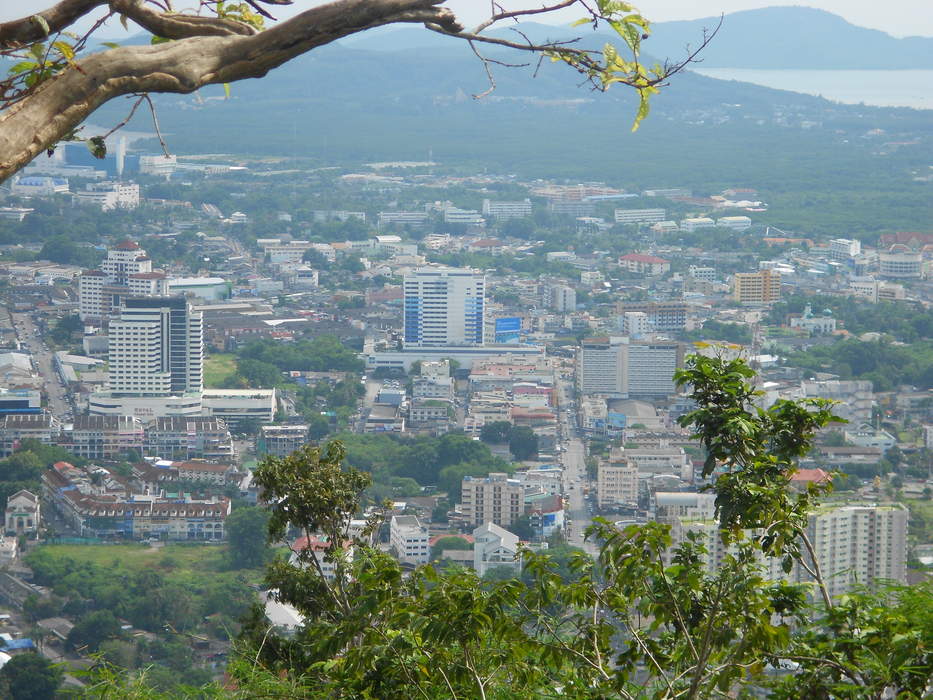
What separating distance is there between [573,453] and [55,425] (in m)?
4.40

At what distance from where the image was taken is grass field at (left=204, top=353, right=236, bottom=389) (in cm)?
1490

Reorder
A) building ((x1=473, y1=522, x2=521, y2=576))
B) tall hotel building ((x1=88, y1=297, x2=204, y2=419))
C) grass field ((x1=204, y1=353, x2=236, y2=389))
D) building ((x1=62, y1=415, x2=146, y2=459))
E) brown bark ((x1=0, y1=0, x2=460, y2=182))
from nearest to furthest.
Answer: brown bark ((x1=0, y1=0, x2=460, y2=182)), building ((x1=473, y1=522, x2=521, y2=576)), building ((x1=62, y1=415, x2=146, y2=459)), tall hotel building ((x1=88, y1=297, x2=204, y2=419)), grass field ((x1=204, y1=353, x2=236, y2=389))

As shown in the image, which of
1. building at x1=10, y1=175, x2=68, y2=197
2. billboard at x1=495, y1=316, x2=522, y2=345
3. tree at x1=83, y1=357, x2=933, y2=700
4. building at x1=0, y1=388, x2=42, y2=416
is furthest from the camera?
building at x1=10, y1=175, x2=68, y2=197

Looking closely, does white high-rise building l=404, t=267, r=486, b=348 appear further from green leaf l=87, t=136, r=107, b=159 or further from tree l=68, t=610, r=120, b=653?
green leaf l=87, t=136, r=107, b=159

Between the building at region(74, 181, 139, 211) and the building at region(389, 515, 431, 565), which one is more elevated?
the building at region(74, 181, 139, 211)

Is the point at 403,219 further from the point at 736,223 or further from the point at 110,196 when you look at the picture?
the point at 736,223

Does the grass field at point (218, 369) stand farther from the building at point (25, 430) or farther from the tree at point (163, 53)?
the tree at point (163, 53)

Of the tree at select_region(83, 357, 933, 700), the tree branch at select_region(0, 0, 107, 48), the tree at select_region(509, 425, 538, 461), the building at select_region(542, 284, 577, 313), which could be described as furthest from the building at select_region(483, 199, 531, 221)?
the tree branch at select_region(0, 0, 107, 48)

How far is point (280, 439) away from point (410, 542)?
3.49m

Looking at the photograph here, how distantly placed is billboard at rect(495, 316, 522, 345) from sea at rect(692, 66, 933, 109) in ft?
114

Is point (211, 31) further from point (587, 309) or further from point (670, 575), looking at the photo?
point (587, 309)

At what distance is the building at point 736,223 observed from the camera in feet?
87.6

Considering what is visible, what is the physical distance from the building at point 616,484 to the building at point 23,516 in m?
3.94

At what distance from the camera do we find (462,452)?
11773 mm
